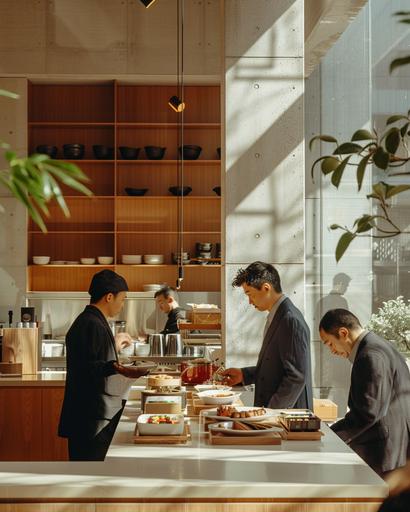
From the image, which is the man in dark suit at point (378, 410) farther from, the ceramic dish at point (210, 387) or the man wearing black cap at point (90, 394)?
the man wearing black cap at point (90, 394)

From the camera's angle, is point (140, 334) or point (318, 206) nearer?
point (318, 206)

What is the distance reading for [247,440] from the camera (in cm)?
291

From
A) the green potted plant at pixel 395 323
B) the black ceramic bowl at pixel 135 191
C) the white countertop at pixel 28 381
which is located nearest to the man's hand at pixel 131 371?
the white countertop at pixel 28 381

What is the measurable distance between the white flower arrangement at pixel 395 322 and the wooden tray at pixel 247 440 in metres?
3.42

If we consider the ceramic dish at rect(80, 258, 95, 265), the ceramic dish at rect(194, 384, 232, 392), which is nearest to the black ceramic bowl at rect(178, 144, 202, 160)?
the ceramic dish at rect(80, 258, 95, 265)

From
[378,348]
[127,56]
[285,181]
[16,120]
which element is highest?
[127,56]

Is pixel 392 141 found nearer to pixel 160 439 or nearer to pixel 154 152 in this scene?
pixel 160 439

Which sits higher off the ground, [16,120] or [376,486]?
[16,120]

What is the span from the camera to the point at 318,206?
7695 millimetres

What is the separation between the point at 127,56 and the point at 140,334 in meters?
2.95

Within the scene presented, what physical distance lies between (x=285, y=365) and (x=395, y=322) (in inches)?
121

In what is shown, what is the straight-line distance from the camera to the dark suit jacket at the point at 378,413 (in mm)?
3568

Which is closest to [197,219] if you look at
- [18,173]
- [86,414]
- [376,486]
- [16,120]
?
[16,120]

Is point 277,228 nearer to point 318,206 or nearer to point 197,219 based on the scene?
point 318,206
